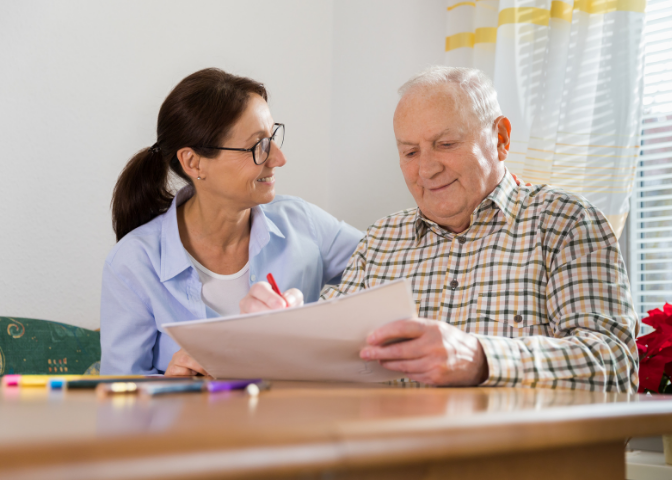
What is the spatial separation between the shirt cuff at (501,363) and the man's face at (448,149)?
522 millimetres

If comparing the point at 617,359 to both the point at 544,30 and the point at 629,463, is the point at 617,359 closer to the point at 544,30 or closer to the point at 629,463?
the point at 629,463

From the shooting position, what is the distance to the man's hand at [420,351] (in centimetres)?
75

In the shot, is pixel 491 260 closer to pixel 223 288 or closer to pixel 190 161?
pixel 223 288

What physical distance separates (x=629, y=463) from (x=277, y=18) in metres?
2.22

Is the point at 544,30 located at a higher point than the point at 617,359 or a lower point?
higher

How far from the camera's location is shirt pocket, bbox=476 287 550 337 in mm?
1145

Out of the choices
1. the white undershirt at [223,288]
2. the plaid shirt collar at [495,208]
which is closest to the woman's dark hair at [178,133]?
the white undershirt at [223,288]

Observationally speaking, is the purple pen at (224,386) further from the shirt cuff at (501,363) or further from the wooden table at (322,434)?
the shirt cuff at (501,363)

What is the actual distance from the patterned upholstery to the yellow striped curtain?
145 cm

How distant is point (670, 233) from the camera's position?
6.02 ft

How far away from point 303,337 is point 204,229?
108 cm

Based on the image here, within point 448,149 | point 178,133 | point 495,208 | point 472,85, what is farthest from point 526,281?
point 178,133

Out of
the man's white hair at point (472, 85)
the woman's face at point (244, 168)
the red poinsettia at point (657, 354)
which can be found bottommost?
the red poinsettia at point (657, 354)

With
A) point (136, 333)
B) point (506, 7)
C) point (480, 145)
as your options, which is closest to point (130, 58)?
point (136, 333)
